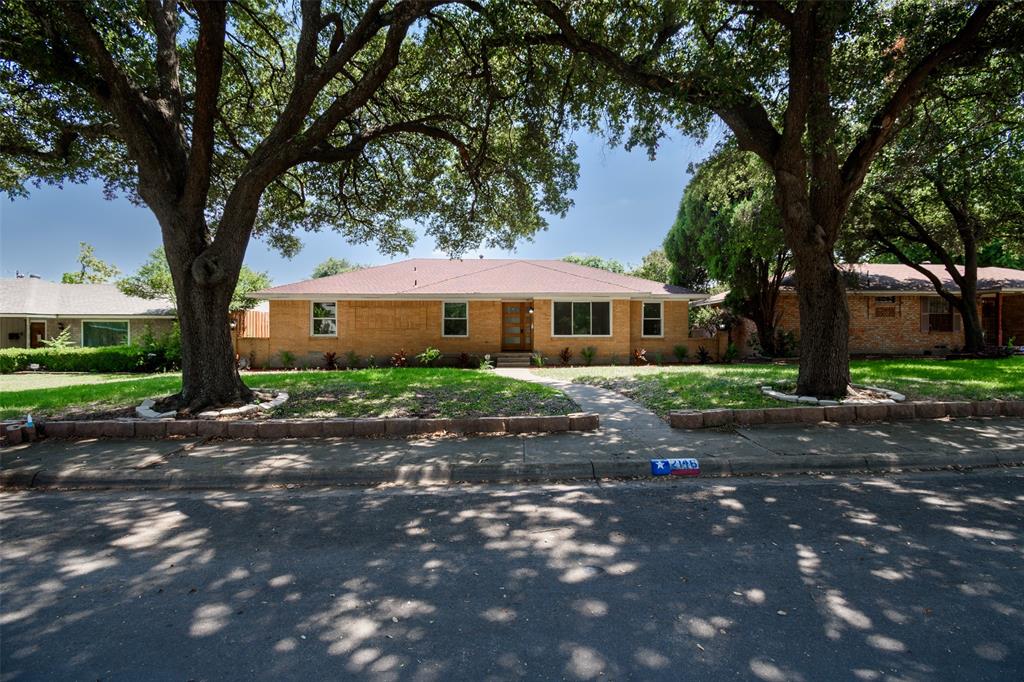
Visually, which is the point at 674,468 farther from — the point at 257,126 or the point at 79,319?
the point at 79,319

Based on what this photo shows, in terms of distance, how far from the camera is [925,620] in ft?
8.79

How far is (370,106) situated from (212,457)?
9.65m

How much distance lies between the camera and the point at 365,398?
30.4 ft

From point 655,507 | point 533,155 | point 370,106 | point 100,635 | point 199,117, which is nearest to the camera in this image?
point 100,635

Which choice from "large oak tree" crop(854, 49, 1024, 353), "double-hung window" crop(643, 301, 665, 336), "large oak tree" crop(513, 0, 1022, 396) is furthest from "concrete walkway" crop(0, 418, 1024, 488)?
"double-hung window" crop(643, 301, 665, 336)

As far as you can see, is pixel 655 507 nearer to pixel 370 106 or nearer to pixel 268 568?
pixel 268 568

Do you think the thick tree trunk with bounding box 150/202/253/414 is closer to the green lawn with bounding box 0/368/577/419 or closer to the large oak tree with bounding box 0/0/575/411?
the large oak tree with bounding box 0/0/575/411

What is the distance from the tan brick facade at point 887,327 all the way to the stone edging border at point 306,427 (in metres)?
17.3

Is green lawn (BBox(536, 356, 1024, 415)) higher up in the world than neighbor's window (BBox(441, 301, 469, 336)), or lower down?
lower down

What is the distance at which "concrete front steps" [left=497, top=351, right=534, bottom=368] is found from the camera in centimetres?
1817

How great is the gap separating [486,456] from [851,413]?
597 centimetres

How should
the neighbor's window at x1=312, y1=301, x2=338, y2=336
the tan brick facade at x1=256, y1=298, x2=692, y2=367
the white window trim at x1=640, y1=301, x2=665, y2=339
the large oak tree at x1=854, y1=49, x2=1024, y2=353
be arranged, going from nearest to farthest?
the large oak tree at x1=854, y1=49, x2=1024, y2=353, the tan brick facade at x1=256, y1=298, x2=692, y2=367, the neighbor's window at x1=312, y1=301, x2=338, y2=336, the white window trim at x1=640, y1=301, x2=665, y2=339

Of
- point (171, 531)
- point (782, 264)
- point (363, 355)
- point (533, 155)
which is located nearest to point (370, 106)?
point (533, 155)

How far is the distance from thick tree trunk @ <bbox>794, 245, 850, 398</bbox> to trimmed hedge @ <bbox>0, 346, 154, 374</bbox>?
2171cm
